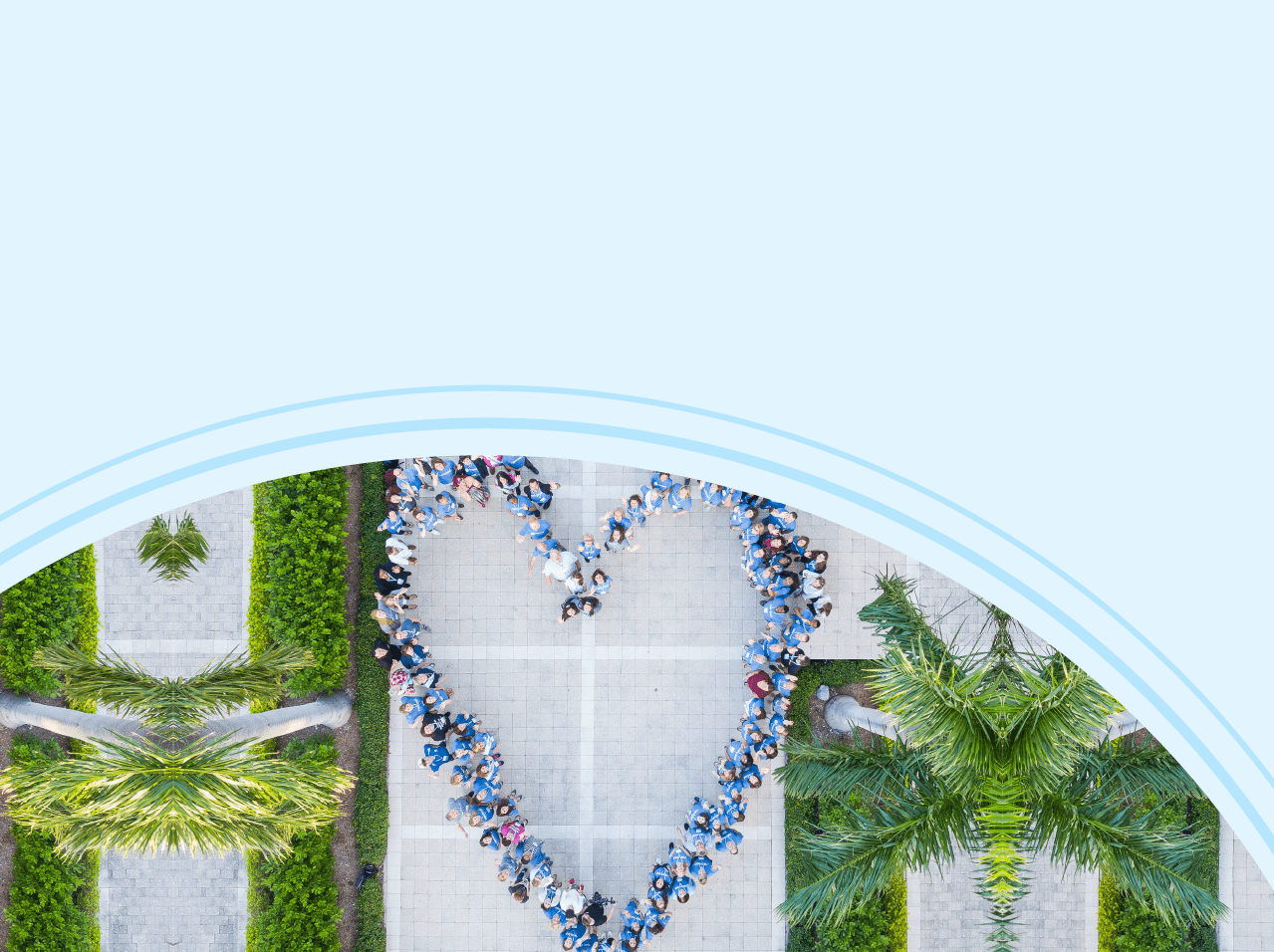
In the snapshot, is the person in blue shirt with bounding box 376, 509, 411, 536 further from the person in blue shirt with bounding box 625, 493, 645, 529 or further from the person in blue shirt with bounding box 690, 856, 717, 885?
the person in blue shirt with bounding box 690, 856, 717, 885

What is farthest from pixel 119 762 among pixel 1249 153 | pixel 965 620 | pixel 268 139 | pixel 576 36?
pixel 965 620

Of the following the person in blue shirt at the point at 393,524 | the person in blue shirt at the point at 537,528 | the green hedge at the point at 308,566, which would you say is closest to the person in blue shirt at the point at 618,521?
the person in blue shirt at the point at 537,528

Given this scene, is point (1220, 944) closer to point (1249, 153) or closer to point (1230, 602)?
point (1230, 602)

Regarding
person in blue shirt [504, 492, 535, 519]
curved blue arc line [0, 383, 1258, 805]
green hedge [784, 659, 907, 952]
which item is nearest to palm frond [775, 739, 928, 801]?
green hedge [784, 659, 907, 952]

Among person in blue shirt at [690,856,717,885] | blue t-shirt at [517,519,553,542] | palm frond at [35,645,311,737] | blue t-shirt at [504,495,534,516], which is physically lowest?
person in blue shirt at [690,856,717,885]

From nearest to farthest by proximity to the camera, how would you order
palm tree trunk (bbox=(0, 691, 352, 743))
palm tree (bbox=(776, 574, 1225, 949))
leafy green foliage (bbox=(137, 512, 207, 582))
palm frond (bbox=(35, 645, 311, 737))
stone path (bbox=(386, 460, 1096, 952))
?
palm tree (bbox=(776, 574, 1225, 949))
palm frond (bbox=(35, 645, 311, 737))
palm tree trunk (bbox=(0, 691, 352, 743))
leafy green foliage (bbox=(137, 512, 207, 582))
stone path (bbox=(386, 460, 1096, 952))
